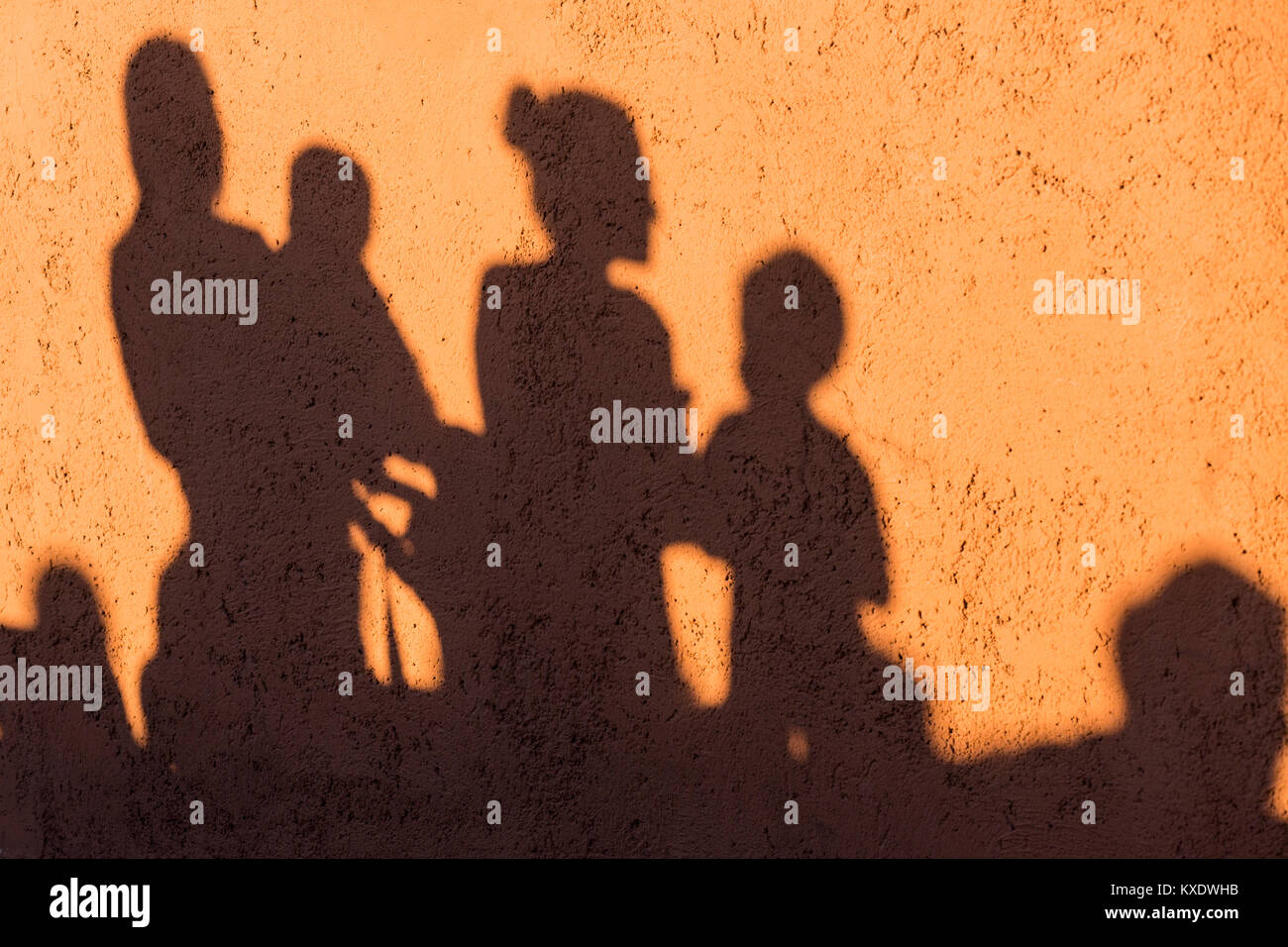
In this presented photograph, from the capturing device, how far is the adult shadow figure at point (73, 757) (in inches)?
103

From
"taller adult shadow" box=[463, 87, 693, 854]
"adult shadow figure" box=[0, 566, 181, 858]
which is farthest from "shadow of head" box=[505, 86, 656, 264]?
"adult shadow figure" box=[0, 566, 181, 858]

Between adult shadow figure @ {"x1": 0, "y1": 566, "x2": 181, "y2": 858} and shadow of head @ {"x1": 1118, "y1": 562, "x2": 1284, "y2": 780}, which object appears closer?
shadow of head @ {"x1": 1118, "y1": 562, "x2": 1284, "y2": 780}

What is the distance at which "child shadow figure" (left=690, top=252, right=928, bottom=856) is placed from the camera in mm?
2537

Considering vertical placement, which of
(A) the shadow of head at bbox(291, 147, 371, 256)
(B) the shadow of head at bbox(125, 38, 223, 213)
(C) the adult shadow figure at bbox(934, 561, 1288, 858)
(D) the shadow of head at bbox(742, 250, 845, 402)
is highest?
(B) the shadow of head at bbox(125, 38, 223, 213)

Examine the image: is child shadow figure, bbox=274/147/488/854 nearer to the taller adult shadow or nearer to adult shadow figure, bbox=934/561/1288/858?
the taller adult shadow

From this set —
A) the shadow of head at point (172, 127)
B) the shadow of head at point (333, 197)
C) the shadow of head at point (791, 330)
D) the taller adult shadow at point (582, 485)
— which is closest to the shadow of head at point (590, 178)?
the taller adult shadow at point (582, 485)

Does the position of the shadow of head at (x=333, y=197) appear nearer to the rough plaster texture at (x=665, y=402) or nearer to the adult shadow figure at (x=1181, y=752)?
the rough plaster texture at (x=665, y=402)

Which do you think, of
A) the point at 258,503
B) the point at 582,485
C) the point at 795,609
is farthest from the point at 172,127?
the point at 795,609

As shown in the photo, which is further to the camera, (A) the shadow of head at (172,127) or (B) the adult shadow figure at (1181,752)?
(A) the shadow of head at (172,127)

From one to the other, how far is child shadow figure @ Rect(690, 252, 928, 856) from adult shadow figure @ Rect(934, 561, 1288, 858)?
1.48ft

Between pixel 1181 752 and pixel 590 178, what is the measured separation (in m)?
2.69

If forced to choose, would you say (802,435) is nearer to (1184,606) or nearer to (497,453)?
(497,453)

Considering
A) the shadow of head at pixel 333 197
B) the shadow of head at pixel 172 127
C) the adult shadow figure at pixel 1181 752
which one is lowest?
the adult shadow figure at pixel 1181 752

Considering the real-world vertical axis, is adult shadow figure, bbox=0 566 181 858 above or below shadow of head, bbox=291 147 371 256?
below
